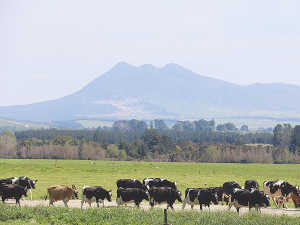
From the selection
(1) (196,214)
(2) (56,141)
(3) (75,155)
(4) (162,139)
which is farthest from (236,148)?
(1) (196,214)

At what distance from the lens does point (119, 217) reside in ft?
63.3

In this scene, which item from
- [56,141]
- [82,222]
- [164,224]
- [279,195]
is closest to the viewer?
[164,224]

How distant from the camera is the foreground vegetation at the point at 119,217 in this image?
734 inches

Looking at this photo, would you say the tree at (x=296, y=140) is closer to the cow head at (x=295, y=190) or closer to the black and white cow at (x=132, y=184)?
the cow head at (x=295, y=190)

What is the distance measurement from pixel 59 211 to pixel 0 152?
104m

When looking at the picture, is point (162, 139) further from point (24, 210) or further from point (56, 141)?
point (24, 210)

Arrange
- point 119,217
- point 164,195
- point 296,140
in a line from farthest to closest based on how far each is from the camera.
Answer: point 296,140, point 164,195, point 119,217

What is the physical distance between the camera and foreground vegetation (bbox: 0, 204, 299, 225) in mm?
18656

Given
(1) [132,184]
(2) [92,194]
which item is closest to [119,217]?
(2) [92,194]

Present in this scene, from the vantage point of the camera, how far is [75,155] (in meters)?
111

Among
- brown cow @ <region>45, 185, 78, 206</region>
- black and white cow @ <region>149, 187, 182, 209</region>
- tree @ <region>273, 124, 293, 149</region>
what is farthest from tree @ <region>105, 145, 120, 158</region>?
black and white cow @ <region>149, 187, 182, 209</region>

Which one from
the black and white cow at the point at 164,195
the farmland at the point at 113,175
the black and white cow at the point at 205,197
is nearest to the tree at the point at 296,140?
the farmland at the point at 113,175

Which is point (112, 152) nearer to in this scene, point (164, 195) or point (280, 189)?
point (280, 189)

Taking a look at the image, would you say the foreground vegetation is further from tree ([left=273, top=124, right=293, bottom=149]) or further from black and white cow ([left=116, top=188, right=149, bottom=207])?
tree ([left=273, top=124, right=293, bottom=149])
